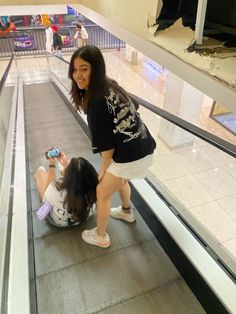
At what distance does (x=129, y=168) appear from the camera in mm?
1703

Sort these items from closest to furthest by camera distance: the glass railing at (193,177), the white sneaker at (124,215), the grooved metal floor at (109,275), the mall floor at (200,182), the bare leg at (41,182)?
the grooved metal floor at (109,275), the white sneaker at (124,215), the bare leg at (41,182), the glass railing at (193,177), the mall floor at (200,182)

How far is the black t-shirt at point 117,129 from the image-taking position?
148 centimetres

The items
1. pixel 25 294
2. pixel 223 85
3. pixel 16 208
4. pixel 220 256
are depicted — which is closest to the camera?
pixel 223 85

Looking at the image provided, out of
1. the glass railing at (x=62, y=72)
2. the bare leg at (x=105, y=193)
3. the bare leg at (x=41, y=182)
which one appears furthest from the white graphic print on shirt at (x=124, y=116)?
the glass railing at (x=62, y=72)

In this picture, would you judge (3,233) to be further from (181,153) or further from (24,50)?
(24,50)

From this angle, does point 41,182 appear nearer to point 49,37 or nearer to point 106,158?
point 106,158

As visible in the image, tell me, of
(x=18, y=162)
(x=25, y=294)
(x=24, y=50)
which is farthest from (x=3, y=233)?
(x=24, y=50)

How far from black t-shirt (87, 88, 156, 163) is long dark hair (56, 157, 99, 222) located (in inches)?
18.2

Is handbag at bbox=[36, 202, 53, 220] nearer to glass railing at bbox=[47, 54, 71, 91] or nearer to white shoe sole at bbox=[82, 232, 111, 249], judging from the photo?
white shoe sole at bbox=[82, 232, 111, 249]

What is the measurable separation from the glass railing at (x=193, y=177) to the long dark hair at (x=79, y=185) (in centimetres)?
72

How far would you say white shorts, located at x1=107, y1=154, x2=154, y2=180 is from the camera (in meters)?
1.69

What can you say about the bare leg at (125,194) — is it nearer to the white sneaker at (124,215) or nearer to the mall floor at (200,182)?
the white sneaker at (124,215)

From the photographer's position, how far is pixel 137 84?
30.7ft

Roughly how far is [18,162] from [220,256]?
2148mm
